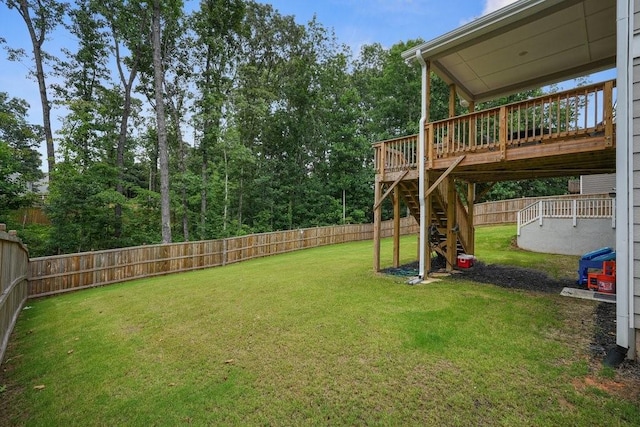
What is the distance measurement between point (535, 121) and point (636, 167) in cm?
253

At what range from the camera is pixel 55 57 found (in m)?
15.0

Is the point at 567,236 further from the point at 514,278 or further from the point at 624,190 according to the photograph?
the point at 624,190

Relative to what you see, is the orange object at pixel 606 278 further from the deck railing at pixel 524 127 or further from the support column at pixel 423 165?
the support column at pixel 423 165

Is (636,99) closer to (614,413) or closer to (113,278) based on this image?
(614,413)

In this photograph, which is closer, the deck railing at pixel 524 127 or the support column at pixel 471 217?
the deck railing at pixel 524 127

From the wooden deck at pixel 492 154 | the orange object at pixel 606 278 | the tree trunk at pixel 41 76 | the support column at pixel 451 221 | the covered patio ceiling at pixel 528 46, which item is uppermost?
the tree trunk at pixel 41 76

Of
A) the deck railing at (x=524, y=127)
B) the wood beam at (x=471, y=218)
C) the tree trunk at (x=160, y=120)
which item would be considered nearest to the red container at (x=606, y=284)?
the deck railing at (x=524, y=127)

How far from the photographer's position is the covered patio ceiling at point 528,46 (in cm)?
500

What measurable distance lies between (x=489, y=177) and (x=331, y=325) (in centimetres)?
652

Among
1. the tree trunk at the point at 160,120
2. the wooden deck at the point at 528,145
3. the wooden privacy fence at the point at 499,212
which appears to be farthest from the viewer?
the wooden privacy fence at the point at 499,212

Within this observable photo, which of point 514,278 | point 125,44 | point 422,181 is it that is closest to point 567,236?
point 514,278

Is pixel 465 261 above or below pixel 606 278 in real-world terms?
Result: below

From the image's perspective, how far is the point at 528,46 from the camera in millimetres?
5988

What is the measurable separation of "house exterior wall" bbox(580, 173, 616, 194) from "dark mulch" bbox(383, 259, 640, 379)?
36.3 ft
